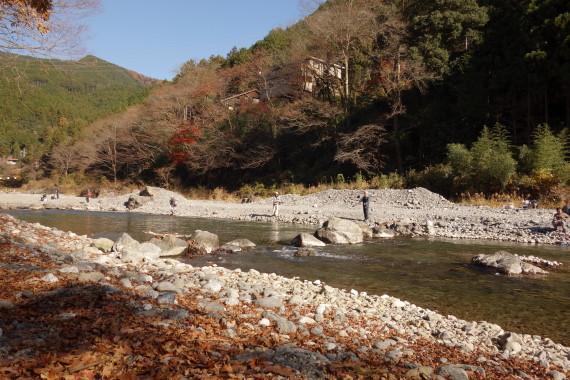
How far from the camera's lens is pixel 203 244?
39.3 feet

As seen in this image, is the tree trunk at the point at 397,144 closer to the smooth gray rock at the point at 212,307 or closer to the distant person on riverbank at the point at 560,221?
the distant person on riverbank at the point at 560,221

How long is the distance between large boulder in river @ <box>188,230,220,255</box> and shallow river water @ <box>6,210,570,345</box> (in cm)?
71

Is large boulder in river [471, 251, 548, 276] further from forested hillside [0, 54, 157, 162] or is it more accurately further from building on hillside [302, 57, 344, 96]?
building on hillside [302, 57, 344, 96]

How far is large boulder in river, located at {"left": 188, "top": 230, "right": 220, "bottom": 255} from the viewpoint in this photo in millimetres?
11734

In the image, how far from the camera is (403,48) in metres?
26.1

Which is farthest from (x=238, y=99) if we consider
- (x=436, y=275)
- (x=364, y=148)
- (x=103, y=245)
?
(x=436, y=275)

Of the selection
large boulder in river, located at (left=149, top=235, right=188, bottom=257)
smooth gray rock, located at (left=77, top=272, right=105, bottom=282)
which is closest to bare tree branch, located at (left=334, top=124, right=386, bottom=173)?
large boulder in river, located at (left=149, top=235, right=188, bottom=257)

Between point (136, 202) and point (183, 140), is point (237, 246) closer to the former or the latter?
point (136, 202)

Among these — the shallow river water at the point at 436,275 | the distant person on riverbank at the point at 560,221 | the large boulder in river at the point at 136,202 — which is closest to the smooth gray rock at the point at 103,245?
the shallow river water at the point at 436,275

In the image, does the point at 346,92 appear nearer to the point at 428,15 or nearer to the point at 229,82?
the point at 428,15

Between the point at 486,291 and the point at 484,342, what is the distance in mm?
3004

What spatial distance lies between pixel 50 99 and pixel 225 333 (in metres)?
101

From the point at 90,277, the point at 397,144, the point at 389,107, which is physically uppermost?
the point at 389,107

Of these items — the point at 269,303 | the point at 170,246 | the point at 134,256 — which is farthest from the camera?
the point at 170,246
